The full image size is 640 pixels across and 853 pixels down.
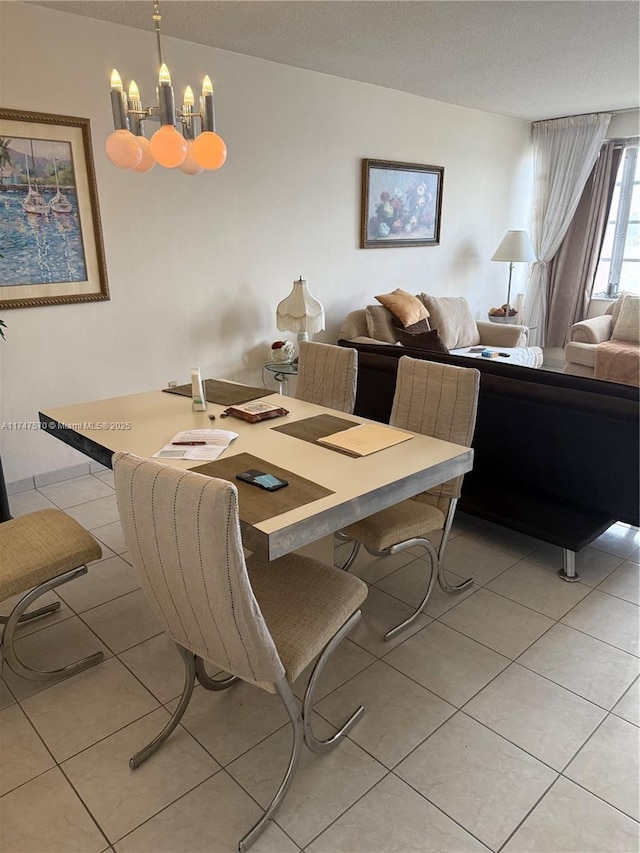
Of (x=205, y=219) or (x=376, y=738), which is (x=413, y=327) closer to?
(x=205, y=219)

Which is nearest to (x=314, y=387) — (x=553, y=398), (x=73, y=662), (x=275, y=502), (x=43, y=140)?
(x=553, y=398)

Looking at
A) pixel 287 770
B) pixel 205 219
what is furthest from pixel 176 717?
pixel 205 219

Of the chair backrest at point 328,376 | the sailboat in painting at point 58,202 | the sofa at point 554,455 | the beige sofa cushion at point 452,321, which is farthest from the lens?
the beige sofa cushion at point 452,321

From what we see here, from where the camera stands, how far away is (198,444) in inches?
82.1

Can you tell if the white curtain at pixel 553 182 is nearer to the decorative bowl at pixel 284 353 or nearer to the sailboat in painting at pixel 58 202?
the decorative bowl at pixel 284 353

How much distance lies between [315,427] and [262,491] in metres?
0.63

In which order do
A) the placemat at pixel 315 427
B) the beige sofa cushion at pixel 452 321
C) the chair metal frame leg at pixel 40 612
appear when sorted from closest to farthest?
the placemat at pixel 315 427, the chair metal frame leg at pixel 40 612, the beige sofa cushion at pixel 452 321

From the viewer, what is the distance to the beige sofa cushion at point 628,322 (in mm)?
5469

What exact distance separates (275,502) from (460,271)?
4.94m

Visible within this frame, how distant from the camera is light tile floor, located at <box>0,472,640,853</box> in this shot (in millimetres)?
1515

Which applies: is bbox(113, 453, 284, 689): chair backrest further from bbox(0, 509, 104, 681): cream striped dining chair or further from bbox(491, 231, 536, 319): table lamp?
bbox(491, 231, 536, 319): table lamp

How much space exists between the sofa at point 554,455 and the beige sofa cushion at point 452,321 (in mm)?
2219

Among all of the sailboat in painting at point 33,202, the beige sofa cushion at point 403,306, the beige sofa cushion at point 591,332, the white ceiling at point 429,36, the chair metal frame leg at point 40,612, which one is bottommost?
the chair metal frame leg at point 40,612

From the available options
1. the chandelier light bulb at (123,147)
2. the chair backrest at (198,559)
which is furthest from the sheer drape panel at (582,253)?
the chair backrest at (198,559)
